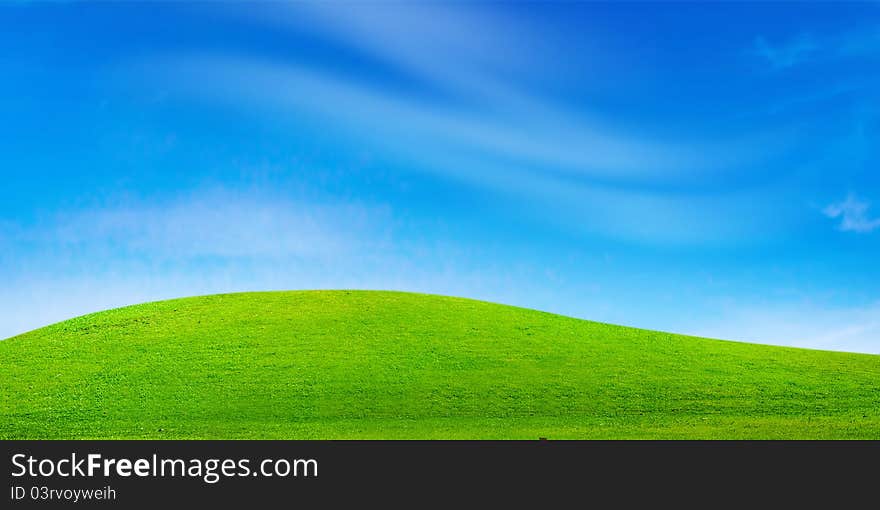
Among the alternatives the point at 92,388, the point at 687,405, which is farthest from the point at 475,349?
the point at 92,388

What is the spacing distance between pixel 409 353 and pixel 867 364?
100 ft

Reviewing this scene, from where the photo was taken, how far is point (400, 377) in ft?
125

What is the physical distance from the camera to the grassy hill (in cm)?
3209

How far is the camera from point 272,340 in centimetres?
4381
